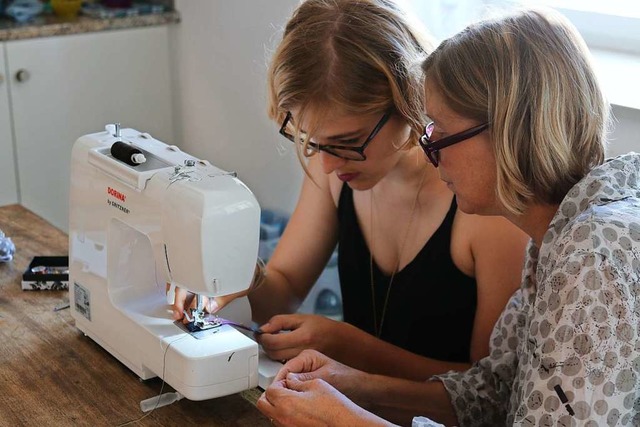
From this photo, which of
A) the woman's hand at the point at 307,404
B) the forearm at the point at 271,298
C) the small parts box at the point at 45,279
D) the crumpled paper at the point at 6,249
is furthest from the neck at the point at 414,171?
the crumpled paper at the point at 6,249

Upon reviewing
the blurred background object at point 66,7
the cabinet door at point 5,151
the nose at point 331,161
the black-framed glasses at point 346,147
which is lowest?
the cabinet door at point 5,151

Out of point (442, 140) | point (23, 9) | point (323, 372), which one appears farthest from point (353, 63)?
point (23, 9)

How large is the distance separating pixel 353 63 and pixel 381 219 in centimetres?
45

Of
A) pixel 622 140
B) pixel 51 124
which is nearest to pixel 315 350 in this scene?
pixel 622 140

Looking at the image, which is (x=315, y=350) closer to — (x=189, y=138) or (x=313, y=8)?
(x=313, y=8)

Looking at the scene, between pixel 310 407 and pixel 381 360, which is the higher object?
pixel 310 407

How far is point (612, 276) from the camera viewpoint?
3.91ft

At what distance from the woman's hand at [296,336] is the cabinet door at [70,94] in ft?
6.32

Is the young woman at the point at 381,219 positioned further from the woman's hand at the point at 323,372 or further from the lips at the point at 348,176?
the woman's hand at the point at 323,372

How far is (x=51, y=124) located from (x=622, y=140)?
2.08m

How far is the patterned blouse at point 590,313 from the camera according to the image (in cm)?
117

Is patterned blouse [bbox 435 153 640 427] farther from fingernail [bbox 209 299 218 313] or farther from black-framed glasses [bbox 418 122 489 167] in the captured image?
fingernail [bbox 209 299 218 313]

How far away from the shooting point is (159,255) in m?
1.54

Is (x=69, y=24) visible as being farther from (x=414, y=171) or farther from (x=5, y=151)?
(x=414, y=171)
